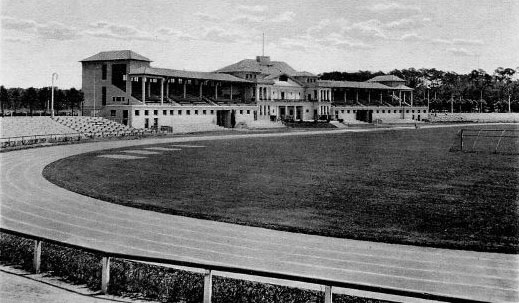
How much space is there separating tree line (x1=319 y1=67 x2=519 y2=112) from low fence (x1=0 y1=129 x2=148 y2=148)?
10034 cm

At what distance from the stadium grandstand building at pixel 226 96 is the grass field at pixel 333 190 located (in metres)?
38.0

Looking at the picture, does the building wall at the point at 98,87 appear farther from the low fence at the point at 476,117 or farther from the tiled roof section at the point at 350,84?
the low fence at the point at 476,117

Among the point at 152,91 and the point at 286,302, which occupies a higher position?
the point at 152,91

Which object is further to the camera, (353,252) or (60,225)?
(60,225)

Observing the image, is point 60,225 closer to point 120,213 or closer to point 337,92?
point 120,213

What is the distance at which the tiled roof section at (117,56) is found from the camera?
86.2 metres

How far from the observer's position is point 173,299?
40.3ft

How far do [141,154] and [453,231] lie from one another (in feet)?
107

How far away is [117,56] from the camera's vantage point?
285ft

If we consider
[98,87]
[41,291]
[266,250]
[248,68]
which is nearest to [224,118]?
[248,68]

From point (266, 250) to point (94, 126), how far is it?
59458 mm

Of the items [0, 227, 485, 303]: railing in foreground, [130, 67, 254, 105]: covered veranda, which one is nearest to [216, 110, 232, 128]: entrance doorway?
[130, 67, 254, 105]: covered veranda

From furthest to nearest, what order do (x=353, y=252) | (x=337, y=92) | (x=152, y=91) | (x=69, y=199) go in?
(x=337, y=92) < (x=152, y=91) < (x=69, y=199) < (x=353, y=252)

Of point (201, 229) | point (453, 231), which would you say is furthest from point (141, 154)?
point (453, 231)
